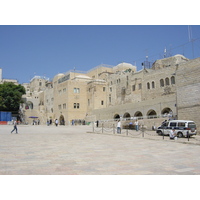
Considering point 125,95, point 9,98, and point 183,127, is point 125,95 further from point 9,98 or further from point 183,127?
point 9,98

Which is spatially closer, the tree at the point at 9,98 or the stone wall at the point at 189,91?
the stone wall at the point at 189,91

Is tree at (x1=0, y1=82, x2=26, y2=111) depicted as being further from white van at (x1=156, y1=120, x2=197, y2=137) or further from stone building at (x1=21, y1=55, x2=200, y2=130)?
white van at (x1=156, y1=120, x2=197, y2=137)

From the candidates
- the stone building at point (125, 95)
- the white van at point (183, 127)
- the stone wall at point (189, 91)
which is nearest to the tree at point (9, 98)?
the stone building at point (125, 95)

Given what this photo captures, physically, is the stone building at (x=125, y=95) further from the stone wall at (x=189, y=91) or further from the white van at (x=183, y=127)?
the white van at (x=183, y=127)

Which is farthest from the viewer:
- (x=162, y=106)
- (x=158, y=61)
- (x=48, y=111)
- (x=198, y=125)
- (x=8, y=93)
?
(x=48, y=111)

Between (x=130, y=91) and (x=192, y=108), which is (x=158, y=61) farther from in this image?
(x=192, y=108)

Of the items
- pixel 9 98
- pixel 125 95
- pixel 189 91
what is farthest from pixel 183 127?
pixel 9 98

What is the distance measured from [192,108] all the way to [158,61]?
20634mm

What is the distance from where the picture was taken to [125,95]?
3556cm

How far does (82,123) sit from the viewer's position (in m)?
38.2

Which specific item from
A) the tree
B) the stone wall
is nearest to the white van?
the stone wall

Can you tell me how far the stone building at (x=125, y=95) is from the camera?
17.5 m

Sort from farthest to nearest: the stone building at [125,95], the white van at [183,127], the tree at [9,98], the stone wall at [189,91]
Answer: the tree at [9,98]
the stone building at [125,95]
the stone wall at [189,91]
the white van at [183,127]
